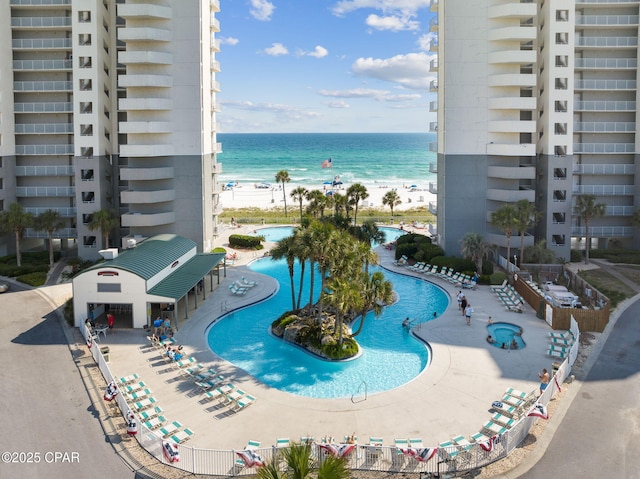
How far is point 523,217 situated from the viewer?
146 feet

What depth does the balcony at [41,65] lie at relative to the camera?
5128cm

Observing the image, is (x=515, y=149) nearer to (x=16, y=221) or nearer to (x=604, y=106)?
(x=604, y=106)

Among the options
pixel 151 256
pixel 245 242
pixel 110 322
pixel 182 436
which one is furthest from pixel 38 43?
pixel 182 436

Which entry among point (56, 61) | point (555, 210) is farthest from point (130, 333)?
point (555, 210)

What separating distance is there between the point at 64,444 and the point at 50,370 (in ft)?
26.1

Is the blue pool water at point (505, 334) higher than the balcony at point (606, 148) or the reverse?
the reverse

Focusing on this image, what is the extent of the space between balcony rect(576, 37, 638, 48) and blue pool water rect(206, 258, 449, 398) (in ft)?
95.9

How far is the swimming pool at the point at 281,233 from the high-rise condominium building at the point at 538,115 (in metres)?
11.5

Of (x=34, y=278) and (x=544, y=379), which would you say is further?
(x=34, y=278)

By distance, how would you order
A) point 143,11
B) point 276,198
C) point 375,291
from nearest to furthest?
point 375,291 → point 143,11 → point 276,198

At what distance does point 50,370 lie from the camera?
2712cm

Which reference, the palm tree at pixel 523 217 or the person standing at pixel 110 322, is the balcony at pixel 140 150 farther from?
the palm tree at pixel 523 217

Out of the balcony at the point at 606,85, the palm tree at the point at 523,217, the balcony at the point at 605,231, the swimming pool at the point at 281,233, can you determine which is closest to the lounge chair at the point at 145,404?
the palm tree at the point at 523,217

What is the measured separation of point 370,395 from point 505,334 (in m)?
12.1
